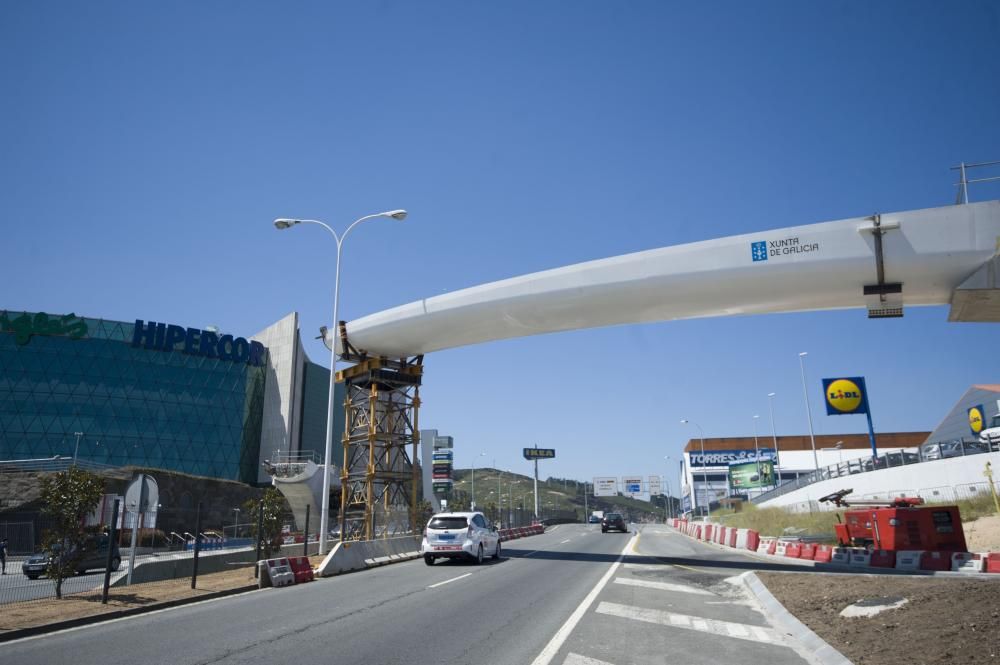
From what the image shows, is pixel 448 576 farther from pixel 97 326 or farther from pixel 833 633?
pixel 97 326

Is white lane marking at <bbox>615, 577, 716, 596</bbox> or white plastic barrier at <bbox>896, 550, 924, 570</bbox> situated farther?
white plastic barrier at <bbox>896, 550, 924, 570</bbox>

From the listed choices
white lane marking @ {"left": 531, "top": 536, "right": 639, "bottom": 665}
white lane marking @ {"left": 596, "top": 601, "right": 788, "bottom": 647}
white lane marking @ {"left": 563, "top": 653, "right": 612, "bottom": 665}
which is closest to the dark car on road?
white lane marking @ {"left": 531, "top": 536, "right": 639, "bottom": 665}

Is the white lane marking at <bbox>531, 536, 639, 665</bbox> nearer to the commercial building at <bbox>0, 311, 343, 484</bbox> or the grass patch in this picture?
the grass patch

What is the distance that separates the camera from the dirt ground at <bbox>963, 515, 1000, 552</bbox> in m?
21.5

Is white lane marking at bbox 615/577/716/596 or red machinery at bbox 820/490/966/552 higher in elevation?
red machinery at bbox 820/490/966/552

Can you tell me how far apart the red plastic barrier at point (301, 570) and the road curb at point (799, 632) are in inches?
439

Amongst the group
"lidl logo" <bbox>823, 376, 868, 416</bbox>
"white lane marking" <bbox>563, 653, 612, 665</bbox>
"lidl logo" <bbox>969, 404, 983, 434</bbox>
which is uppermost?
"lidl logo" <bbox>823, 376, 868, 416</bbox>

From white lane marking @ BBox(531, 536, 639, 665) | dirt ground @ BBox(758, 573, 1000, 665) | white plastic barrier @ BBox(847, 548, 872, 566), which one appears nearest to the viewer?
dirt ground @ BBox(758, 573, 1000, 665)

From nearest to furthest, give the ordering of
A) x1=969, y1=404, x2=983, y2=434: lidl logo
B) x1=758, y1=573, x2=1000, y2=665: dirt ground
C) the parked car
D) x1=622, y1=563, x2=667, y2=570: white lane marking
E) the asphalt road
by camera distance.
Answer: x1=758, y1=573, x2=1000, y2=665: dirt ground → the asphalt road → the parked car → x1=622, y1=563, x2=667, y2=570: white lane marking → x1=969, y1=404, x2=983, y2=434: lidl logo

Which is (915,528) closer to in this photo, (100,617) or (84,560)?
(100,617)

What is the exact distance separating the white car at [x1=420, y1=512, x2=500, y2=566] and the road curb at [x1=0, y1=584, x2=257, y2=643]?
7302mm

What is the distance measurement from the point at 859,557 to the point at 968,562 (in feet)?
11.0

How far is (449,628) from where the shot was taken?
31.0 ft

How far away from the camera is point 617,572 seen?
18.1m
